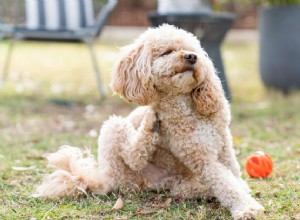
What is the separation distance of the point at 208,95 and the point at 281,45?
4532mm

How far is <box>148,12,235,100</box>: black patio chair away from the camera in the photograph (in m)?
5.96

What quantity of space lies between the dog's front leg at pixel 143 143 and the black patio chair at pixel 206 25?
2.91 m

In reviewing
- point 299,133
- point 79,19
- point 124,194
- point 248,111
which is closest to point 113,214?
point 124,194

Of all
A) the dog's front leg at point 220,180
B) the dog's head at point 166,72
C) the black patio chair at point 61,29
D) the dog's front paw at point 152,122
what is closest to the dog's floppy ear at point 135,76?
the dog's head at point 166,72

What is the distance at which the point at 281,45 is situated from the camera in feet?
23.3

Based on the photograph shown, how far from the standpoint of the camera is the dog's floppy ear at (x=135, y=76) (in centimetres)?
279

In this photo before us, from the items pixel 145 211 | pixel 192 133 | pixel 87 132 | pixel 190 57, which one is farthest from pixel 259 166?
pixel 87 132

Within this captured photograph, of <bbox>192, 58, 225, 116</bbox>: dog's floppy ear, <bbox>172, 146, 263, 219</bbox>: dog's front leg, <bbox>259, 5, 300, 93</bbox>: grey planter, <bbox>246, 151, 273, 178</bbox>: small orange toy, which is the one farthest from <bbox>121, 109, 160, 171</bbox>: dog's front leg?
<bbox>259, 5, 300, 93</bbox>: grey planter

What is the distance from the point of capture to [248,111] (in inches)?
233

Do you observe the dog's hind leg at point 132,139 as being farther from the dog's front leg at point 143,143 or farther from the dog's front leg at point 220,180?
the dog's front leg at point 220,180

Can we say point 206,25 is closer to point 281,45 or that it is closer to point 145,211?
point 281,45

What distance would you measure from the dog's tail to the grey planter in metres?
4.39

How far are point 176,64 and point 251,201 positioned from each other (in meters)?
0.70

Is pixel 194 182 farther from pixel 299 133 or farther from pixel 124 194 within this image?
pixel 299 133
